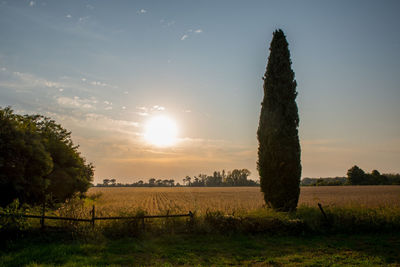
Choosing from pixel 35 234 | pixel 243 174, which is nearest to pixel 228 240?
pixel 35 234

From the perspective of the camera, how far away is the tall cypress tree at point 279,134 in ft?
50.3

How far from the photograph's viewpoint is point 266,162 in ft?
52.4

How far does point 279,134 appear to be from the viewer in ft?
51.5

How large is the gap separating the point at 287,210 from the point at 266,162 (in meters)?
Result: 2.95

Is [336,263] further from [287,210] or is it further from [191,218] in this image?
[287,210]

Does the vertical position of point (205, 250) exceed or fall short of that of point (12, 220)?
it falls short

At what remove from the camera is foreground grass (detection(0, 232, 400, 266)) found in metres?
7.93

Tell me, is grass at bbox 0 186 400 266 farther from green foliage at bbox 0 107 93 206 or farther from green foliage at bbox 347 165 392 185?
green foliage at bbox 347 165 392 185

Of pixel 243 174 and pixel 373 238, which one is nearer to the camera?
pixel 373 238

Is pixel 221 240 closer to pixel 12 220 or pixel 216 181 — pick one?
pixel 12 220

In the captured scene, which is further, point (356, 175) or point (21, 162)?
point (356, 175)

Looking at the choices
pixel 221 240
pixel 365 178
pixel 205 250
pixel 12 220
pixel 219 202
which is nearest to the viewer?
pixel 205 250

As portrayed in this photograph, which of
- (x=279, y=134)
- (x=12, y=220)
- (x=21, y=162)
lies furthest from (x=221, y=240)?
(x=21, y=162)

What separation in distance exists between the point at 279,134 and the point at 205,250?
8741mm
